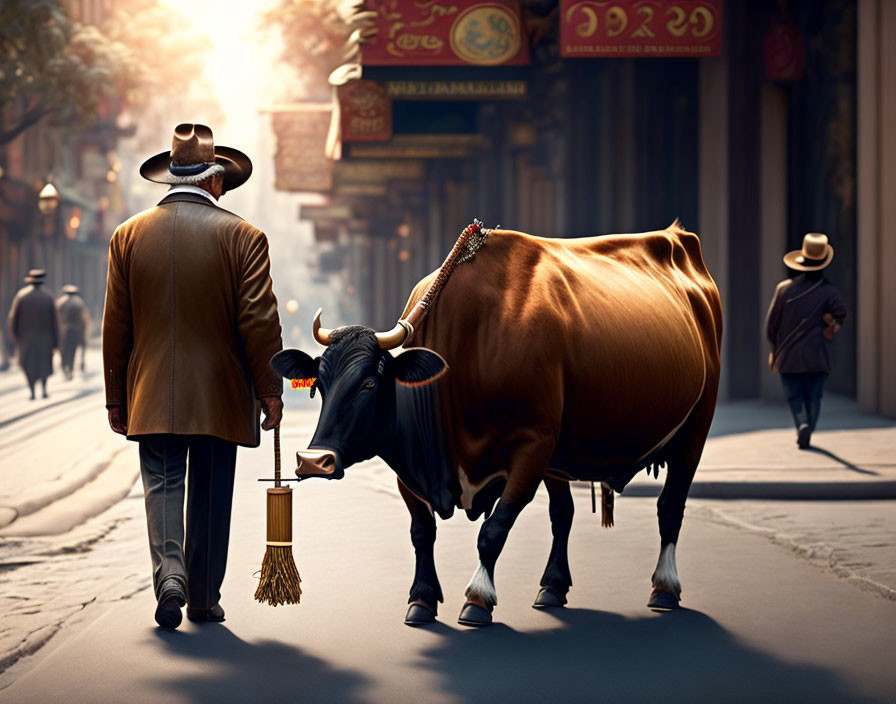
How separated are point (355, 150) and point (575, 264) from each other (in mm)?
20975

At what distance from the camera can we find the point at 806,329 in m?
14.2

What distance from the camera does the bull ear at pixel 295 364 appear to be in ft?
21.4

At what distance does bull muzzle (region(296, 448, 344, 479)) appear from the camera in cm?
606

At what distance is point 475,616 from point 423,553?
42cm

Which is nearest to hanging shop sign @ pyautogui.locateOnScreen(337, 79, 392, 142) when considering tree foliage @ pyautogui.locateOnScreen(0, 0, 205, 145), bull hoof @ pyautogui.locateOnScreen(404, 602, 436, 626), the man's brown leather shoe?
tree foliage @ pyautogui.locateOnScreen(0, 0, 205, 145)

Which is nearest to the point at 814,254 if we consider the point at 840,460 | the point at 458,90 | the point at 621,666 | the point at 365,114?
the point at 840,460

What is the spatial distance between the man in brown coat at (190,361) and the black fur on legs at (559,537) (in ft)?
5.26

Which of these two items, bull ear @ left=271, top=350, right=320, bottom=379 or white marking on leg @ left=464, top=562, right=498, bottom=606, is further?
white marking on leg @ left=464, top=562, right=498, bottom=606

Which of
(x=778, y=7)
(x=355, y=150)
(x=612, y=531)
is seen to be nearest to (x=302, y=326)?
(x=355, y=150)

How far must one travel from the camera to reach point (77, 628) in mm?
7102

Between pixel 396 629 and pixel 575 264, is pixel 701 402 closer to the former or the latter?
pixel 575 264

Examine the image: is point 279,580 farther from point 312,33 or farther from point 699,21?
point 312,33

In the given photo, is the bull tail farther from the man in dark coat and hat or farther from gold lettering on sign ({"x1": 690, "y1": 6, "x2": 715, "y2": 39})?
the man in dark coat and hat

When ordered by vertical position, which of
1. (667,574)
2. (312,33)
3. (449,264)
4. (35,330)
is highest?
(312,33)
